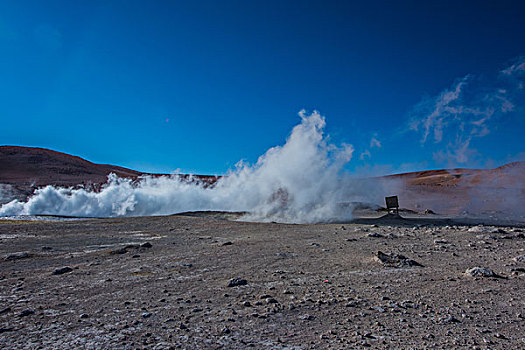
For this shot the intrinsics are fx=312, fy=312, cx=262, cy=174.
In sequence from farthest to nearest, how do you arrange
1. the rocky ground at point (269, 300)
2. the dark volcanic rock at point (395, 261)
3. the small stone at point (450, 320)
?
the dark volcanic rock at point (395, 261) → the small stone at point (450, 320) → the rocky ground at point (269, 300)

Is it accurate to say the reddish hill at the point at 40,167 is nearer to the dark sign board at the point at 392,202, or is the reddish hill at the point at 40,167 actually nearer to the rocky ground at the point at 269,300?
the dark sign board at the point at 392,202

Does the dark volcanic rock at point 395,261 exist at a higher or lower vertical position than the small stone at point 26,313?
higher

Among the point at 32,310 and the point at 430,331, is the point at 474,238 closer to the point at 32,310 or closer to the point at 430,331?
the point at 430,331

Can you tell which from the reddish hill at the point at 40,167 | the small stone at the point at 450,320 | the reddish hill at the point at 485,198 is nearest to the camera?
the small stone at the point at 450,320

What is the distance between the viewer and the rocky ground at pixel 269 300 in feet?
10.5

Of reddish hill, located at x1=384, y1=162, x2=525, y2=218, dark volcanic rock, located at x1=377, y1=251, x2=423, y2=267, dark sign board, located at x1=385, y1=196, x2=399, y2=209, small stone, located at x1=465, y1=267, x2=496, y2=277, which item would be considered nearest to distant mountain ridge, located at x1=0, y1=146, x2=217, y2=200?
reddish hill, located at x1=384, y1=162, x2=525, y2=218

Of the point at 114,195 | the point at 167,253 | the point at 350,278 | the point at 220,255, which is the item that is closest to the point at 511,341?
the point at 350,278

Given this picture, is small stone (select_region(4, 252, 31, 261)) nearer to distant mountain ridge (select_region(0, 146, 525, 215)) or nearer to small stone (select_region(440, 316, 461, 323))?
small stone (select_region(440, 316, 461, 323))

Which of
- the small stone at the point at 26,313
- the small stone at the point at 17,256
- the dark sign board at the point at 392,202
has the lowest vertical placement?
the small stone at the point at 26,313

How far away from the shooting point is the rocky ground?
10.5 ft

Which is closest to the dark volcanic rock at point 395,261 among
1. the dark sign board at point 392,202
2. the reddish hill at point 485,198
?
the dark sign board at point 392,202

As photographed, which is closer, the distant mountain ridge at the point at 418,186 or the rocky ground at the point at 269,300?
the rocky ground at the point at 269,300

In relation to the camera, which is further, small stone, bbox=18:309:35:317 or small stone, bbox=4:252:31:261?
small stone, bbox=4:252:31:261

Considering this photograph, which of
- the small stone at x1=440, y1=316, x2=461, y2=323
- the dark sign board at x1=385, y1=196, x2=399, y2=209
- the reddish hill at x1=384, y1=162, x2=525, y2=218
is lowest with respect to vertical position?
the small stone at x1=440, y1=316, x2=461, y2=323
